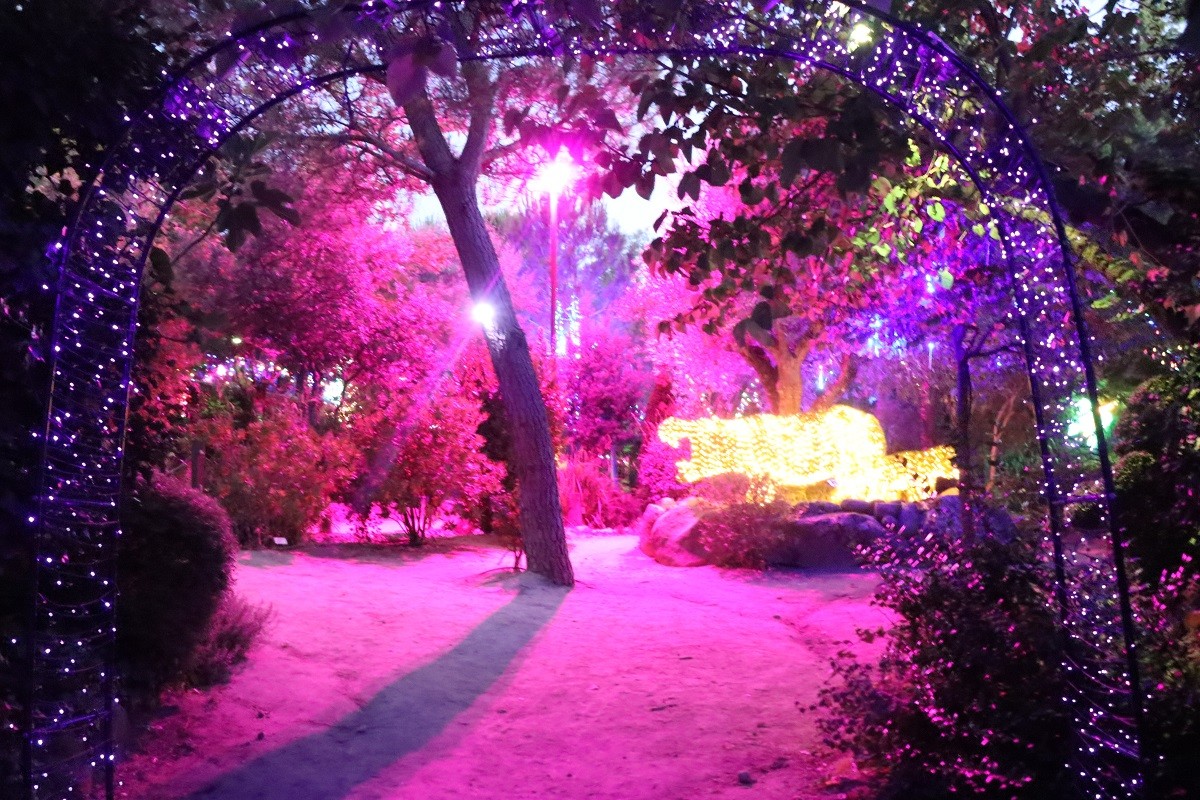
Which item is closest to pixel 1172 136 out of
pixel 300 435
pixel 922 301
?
pixel 922 301

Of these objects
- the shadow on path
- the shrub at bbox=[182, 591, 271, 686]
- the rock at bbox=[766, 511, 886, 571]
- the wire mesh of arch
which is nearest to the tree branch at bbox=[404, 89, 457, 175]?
the shadow on path

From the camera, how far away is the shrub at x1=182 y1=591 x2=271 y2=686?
5555 millimetres

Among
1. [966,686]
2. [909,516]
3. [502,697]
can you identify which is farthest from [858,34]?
[909,516]

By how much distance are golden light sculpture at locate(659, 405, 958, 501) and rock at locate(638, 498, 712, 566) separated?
1039mm

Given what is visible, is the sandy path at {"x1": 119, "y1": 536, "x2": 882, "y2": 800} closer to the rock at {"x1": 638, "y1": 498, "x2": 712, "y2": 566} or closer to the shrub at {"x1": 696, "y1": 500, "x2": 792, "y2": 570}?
the shrub at {"x1": 696, "y1": 500, "x2": 792, "y2": 570}

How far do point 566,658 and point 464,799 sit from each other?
8.98ft

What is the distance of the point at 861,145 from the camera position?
3.98 metres

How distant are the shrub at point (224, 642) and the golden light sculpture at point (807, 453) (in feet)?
28.6

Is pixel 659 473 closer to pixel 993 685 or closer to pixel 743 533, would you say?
pixel 743 533

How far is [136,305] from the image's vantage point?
452cm

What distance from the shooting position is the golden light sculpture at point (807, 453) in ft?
46.9

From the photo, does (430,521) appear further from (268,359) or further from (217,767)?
(217,767)

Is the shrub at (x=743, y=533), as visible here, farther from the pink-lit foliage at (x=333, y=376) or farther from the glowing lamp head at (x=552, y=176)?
the glowing lamp head at (x=552, y=176)

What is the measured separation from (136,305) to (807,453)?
1129 centimetres
